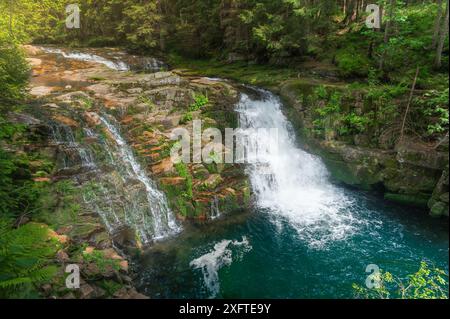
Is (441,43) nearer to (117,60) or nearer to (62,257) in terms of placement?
(62,257)

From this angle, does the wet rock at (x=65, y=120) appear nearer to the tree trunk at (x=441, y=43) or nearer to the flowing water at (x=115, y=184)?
the flowing water at (x=115, y=184)

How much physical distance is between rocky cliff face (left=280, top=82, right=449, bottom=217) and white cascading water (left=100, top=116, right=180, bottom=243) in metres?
8.06

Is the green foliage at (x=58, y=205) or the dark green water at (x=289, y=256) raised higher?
the green foliage at (x=58, y=205)

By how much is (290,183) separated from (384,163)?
4081 millimetres

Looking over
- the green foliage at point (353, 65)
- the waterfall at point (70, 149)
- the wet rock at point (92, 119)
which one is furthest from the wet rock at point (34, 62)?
the green foliage at point (353, 65)

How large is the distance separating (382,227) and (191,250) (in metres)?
6.97

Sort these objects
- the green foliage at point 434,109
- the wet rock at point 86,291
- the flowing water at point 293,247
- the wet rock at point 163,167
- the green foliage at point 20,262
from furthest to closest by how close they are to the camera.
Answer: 1. the wet rock at point 163,167
2. the green foliage at point 434,109
3. the flowing water at point 293,247
4. the wet rock at point 86,291
5. the green foliage at point 20,262

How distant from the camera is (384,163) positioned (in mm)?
12039

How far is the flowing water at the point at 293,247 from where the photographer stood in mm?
8039

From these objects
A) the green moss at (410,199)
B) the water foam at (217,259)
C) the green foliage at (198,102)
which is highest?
the green foliage at (198,102)

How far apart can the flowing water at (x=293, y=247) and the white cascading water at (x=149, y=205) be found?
59cm

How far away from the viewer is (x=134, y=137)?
11664 mm

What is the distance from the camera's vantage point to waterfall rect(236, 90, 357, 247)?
10669mm
